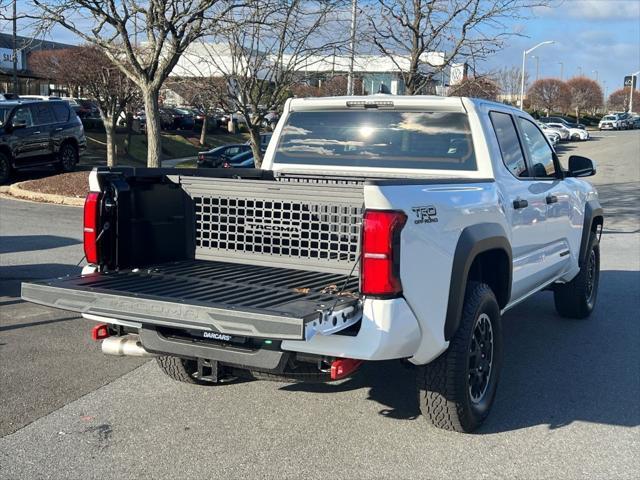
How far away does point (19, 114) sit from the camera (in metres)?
19.0

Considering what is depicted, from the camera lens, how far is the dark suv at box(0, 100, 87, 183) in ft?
61.2

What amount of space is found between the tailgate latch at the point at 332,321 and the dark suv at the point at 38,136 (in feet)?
54.9

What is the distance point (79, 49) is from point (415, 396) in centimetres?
2463

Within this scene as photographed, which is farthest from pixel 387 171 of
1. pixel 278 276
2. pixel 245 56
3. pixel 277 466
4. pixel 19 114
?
pixel 19 114

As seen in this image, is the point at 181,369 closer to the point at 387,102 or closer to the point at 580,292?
the point at 387,102

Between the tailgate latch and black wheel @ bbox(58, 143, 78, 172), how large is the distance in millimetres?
18045

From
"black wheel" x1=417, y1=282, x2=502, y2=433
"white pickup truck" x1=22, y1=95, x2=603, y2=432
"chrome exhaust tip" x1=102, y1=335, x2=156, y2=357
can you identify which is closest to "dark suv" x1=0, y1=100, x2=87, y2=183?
"white pickup truck" x1=22, y1=95, x2=603, y2=432

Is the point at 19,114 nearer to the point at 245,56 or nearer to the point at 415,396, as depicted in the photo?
the point at 245,56

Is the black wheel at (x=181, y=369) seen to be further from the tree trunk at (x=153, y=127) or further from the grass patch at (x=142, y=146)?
the grass patch at (x=142, y=146)

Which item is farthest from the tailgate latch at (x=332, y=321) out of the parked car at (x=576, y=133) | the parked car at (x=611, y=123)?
the parked car at (x=611, y=123)

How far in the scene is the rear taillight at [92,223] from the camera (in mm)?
4582

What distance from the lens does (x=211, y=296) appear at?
13.2ft

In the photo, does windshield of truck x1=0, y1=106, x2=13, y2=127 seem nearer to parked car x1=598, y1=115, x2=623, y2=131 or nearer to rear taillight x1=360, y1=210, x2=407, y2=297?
rear taillight x1=360, y1=210, x2=407, y2=297

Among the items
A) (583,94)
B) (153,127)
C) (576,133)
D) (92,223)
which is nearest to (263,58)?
(153,127)
